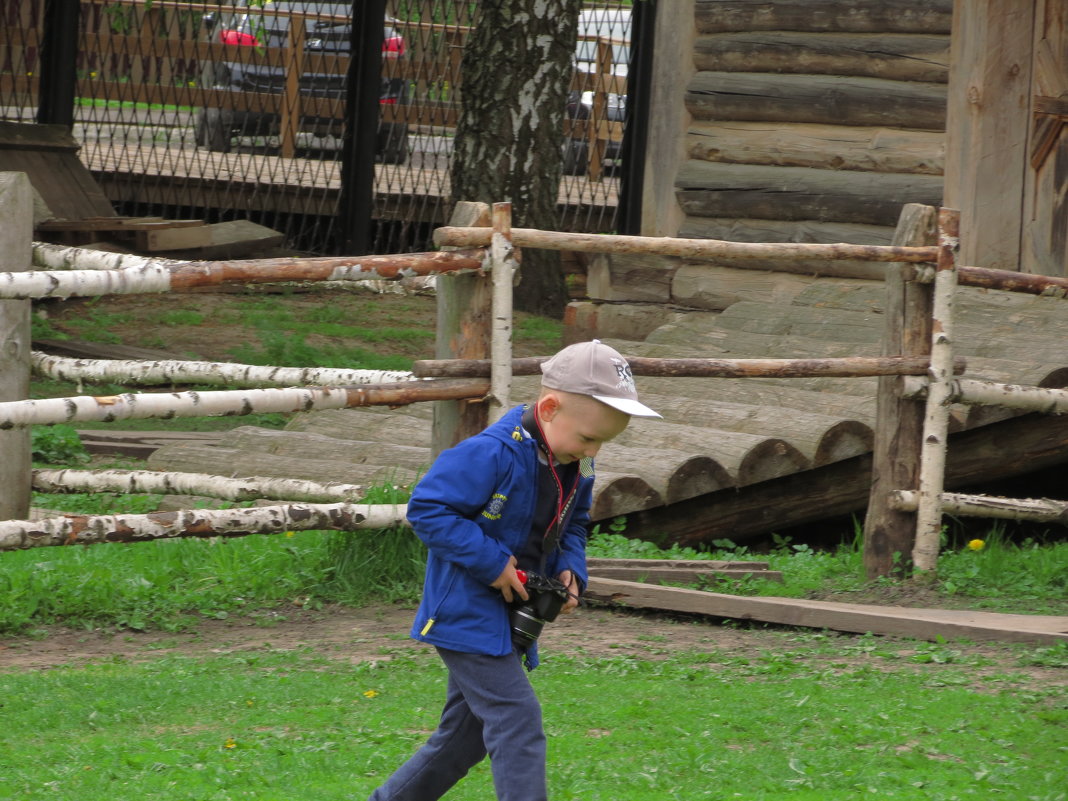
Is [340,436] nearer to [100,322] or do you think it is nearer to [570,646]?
[570,646]

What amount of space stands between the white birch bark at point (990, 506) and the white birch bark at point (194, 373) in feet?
7.23

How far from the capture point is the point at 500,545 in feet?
10.4

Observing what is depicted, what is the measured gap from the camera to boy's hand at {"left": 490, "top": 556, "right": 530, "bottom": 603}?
3.14m

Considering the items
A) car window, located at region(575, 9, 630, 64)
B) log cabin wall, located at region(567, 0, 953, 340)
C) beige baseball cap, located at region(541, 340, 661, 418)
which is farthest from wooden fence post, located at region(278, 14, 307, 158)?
beige baseball cap, located at region(541, 340, 661, 418)

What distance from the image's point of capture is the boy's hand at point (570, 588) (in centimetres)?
332

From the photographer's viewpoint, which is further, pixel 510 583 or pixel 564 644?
pixel 564 644

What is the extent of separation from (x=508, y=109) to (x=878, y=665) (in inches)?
325

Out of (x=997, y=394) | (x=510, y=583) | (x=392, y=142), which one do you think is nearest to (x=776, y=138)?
(x=997, y=394)

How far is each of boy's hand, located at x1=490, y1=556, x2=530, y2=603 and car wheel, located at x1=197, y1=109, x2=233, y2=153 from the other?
1326 cm

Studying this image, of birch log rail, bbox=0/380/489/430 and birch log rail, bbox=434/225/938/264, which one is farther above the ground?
birch log rail, bbox=434/225/938/264

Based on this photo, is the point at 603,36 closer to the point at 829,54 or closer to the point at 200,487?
the point at 829,54

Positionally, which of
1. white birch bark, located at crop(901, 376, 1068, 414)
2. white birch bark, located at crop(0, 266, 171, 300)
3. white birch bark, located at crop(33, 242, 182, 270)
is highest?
white birch bark, located at crop(33, 242, 182, 270)

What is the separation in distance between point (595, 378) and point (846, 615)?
261cm

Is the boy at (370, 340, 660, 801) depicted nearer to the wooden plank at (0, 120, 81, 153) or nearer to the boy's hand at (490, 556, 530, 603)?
the boy's hand at (490, 556, 530, 603)
